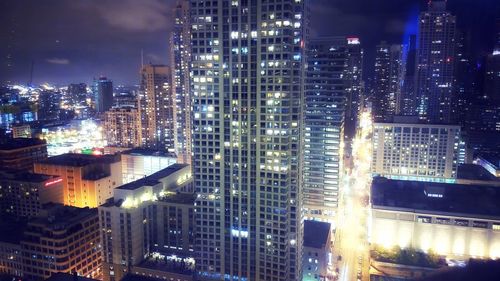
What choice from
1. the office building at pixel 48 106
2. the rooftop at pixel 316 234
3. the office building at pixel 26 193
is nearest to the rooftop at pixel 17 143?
the office building at pixel 26 193

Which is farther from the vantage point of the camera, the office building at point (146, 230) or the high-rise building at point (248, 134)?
the office building at point (146, 230)

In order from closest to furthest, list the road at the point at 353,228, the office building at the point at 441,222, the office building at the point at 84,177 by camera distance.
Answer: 1. the office building at the point at 441,222
2. the road at the point at 353,228
3. the office building at the point at 84,177

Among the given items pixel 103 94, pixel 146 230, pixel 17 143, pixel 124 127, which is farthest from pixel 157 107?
pixel 103 94

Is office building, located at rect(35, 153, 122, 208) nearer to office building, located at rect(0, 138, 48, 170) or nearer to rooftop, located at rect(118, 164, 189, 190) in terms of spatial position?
office building, located at rect(0, 138, 48, 170)

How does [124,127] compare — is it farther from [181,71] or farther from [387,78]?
[387,78]

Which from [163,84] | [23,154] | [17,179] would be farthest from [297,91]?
[163,84]

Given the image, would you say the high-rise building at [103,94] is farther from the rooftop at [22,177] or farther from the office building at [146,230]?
the office building at [146,230]

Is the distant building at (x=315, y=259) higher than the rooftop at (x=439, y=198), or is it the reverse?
the rooftop at (x=439, y=198)
